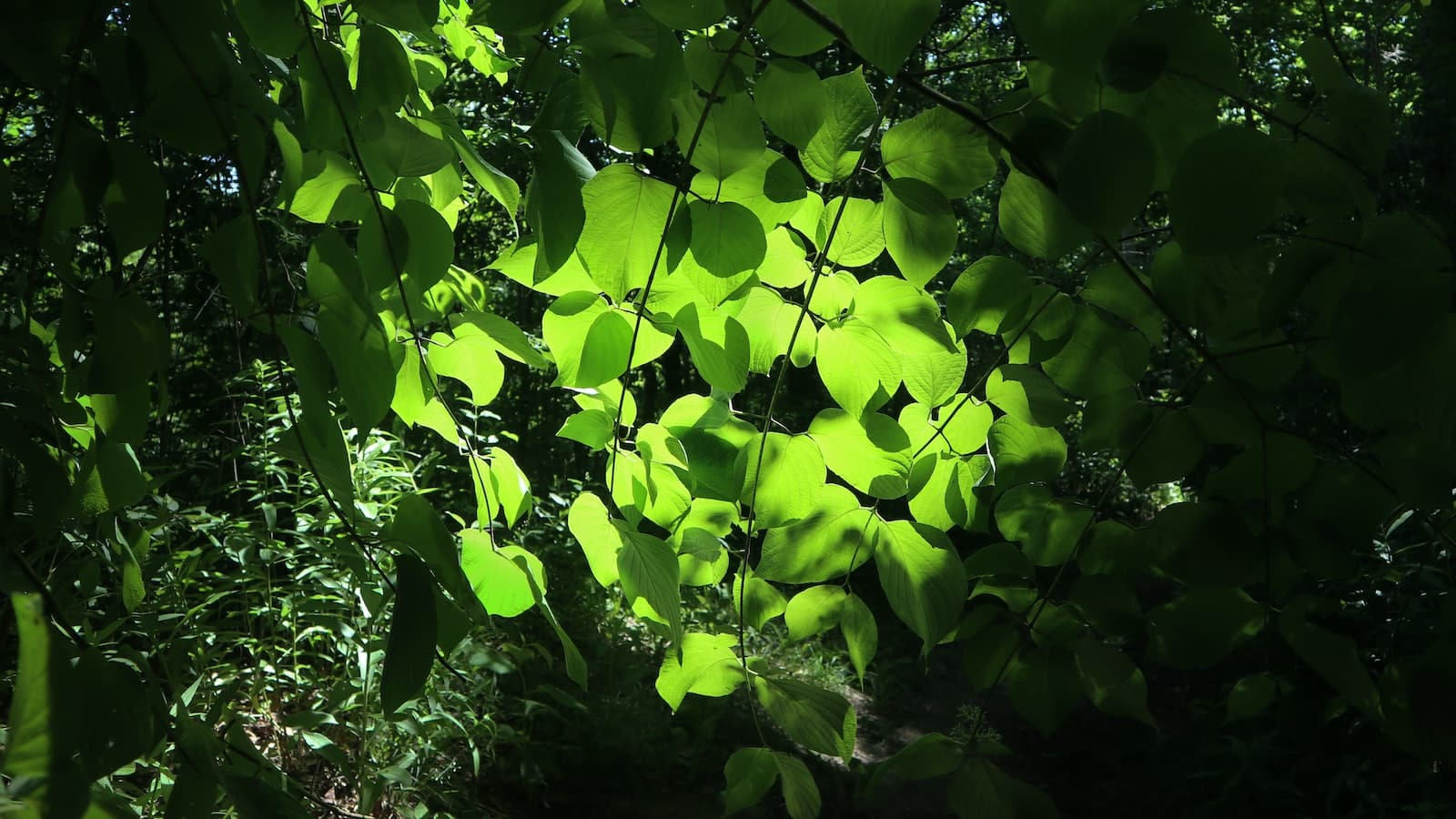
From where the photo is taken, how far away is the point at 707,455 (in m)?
0.71

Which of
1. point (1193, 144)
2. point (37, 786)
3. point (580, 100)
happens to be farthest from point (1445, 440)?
point (37, 786)

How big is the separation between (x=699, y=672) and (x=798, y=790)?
110 mm

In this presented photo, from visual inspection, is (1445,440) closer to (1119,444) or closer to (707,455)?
(1119,444)

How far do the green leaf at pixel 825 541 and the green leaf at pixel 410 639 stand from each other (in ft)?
0.86

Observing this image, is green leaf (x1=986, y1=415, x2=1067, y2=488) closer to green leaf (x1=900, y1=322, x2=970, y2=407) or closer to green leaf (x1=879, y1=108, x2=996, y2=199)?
green leaf (x1=900, y1=322, x2=970, y2=407)

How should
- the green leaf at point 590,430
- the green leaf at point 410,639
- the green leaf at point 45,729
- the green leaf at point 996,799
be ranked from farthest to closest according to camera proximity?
the green leaf at point 590,430
the green leaf at point 996,799
the green leaf at point 410,639
the green leaf at point 45,729

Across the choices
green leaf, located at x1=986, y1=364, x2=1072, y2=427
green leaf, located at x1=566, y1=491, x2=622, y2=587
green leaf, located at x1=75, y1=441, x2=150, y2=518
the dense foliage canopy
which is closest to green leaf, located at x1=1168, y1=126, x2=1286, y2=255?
the dense foliage canopy

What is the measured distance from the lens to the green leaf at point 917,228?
59cm

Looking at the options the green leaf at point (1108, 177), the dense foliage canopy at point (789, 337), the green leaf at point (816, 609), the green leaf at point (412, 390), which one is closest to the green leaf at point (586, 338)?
the dense foliage canopy at point (789, 337)

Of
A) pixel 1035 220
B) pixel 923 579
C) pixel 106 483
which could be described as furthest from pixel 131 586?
pixel 1035 220

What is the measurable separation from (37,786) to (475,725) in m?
2.78

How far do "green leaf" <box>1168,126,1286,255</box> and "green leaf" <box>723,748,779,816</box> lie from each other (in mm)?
393

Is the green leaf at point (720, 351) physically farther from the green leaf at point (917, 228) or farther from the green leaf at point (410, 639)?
the green leaf at point (410, 639)

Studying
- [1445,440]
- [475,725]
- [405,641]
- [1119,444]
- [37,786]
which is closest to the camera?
[37,786]
